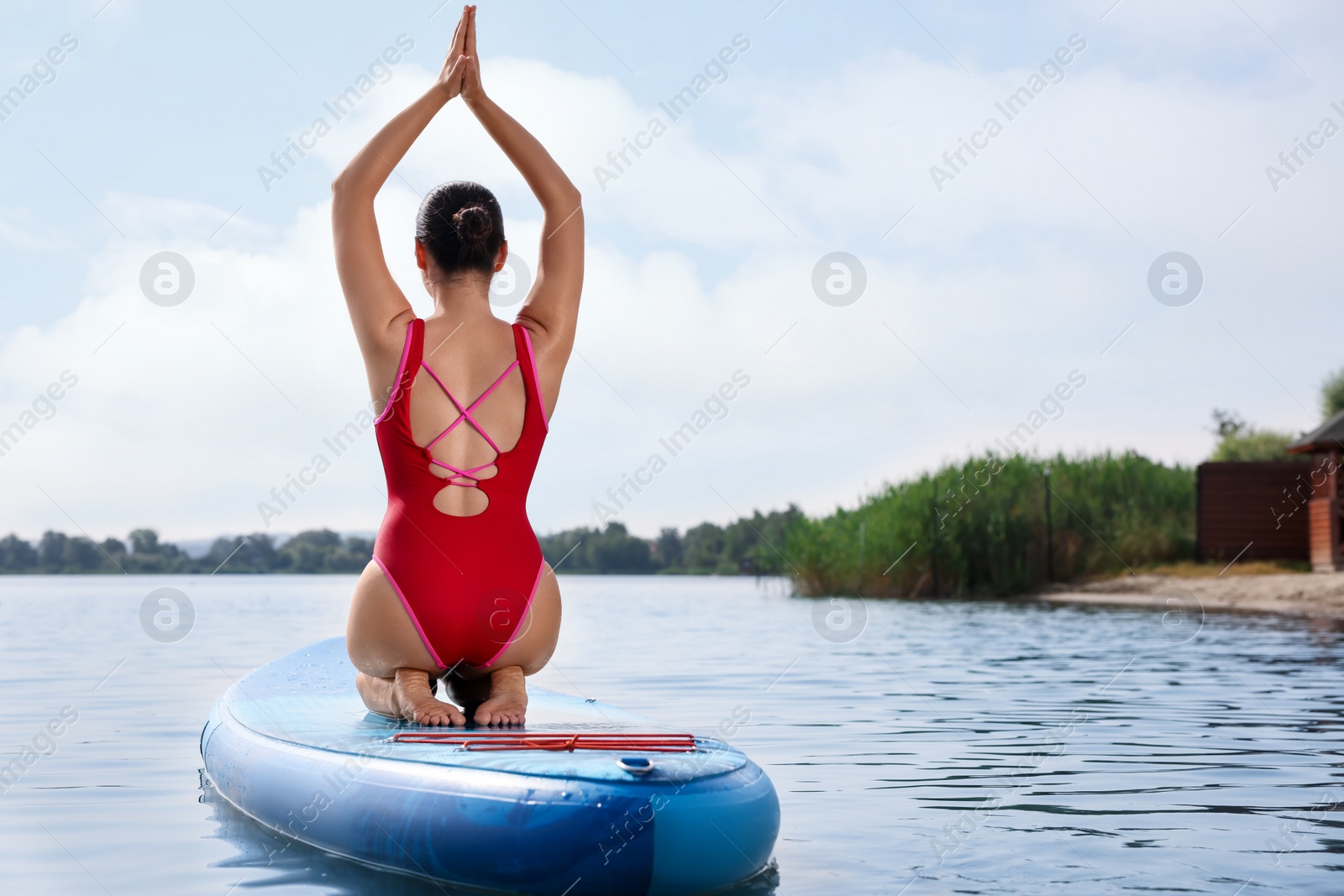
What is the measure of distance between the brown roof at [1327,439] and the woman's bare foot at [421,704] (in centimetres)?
2227

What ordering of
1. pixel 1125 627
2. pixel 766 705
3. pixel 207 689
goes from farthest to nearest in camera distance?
pixel 1125 627 < pixel 207 689 < pixel 766 705

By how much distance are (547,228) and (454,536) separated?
97cm

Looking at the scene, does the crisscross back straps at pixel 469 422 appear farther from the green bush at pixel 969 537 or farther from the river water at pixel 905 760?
the green bush at pixel 969 537

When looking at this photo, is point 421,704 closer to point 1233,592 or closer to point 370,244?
point 370,244

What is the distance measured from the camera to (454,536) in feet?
10.8

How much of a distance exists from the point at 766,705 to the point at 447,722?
4174mm

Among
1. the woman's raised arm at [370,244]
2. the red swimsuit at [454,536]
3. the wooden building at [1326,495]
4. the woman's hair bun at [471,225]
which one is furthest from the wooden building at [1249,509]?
the woman's raised arm at [370,244]

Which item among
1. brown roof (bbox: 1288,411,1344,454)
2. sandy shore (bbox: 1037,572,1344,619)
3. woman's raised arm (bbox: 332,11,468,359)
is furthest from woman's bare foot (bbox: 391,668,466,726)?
brown roof (bbox: 1288,411,1344,454)

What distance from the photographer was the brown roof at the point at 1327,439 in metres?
22.0

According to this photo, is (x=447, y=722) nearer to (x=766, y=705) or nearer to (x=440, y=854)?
→ (x=440, y=854)

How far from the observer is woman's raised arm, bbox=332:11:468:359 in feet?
10.7

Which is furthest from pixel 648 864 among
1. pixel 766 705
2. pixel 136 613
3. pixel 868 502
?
pixel 868 502

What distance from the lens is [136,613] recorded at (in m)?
20.2

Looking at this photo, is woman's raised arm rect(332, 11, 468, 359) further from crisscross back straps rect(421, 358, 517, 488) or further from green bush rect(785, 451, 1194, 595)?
green bush rect(785, 451, 1194, 595)
